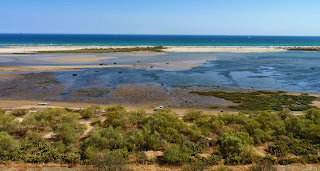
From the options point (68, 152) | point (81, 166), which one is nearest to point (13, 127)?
point (68, 152)

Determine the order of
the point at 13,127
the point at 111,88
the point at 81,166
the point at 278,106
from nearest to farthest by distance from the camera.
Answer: the point at 81,166 < the point at 13,127 < the point at 278,106 < the point at 111,88

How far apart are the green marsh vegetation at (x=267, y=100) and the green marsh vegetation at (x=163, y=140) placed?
14.7 feet

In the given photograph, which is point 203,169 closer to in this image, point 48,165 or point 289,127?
point 48,165

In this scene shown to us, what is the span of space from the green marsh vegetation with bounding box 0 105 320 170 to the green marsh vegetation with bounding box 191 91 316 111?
14.7 feet

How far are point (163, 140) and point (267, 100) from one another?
14839mm

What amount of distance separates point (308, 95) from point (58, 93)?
90.8ft

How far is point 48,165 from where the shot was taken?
1009 centimetres

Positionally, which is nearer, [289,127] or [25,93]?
[289,127]

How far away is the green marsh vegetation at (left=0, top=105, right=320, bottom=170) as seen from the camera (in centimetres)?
1045

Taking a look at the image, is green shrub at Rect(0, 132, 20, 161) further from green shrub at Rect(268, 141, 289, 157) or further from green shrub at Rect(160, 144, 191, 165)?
green shrub at Rect(268, 141, 289, 157)

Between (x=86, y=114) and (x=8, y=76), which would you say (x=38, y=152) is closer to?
(x=86, y=114)

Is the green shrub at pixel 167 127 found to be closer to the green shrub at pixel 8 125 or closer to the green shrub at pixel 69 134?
the green shrub at pixel 69 134

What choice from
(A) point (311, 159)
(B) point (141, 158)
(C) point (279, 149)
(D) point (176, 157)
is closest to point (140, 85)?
(B) point (141, 158)

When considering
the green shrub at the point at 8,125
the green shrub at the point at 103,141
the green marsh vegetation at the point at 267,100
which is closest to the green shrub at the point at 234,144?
the green shrub at the point at 103,141
